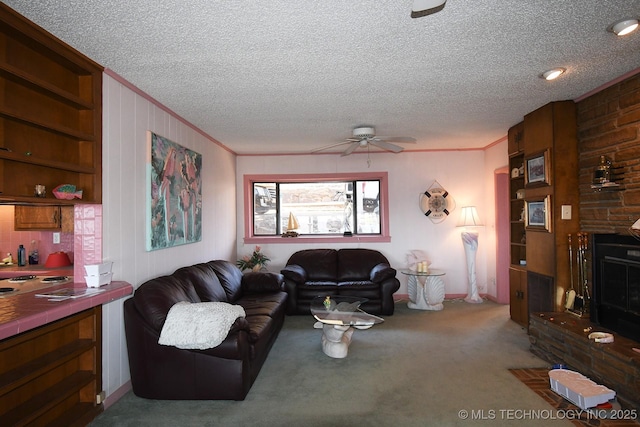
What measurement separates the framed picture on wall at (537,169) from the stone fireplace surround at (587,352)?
1.41 meters

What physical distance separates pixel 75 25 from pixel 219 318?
6.88 ft

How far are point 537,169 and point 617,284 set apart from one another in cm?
152

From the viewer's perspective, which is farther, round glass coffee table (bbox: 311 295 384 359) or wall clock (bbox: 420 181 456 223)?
wall clock (bbox: 420 181 456 223)

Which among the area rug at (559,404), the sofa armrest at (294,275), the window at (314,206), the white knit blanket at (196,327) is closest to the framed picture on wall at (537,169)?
the area rug at (559,404)

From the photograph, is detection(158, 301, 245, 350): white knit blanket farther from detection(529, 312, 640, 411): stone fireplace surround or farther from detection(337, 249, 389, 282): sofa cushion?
detection(337, 249, 389, 282): sofa cushion

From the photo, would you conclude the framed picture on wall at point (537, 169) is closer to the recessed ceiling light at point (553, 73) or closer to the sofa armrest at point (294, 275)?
the recessed ceiling light at point (553, 73)

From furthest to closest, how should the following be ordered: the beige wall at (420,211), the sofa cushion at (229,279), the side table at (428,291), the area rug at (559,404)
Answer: the beige wall at (420,211), the side table at (428,291), the sofa cushion at (229,279), the area rug at (559,404)

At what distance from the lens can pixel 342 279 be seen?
5.91 metres

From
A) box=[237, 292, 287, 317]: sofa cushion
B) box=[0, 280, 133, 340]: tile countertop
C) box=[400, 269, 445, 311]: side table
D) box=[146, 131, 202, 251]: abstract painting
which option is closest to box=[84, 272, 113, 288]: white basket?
box=[0, 280, 133, 340]: tile countertop

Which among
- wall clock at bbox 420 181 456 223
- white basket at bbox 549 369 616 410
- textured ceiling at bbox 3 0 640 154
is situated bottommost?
white basket at bbox 549 369 616 410

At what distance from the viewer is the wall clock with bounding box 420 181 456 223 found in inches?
255

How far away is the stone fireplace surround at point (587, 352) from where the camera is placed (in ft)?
8.64

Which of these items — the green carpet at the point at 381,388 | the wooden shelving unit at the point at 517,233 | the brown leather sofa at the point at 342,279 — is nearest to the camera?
the green carpet at the point at 381,388

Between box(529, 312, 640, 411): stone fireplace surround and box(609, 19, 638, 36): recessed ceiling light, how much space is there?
215 centimetres
